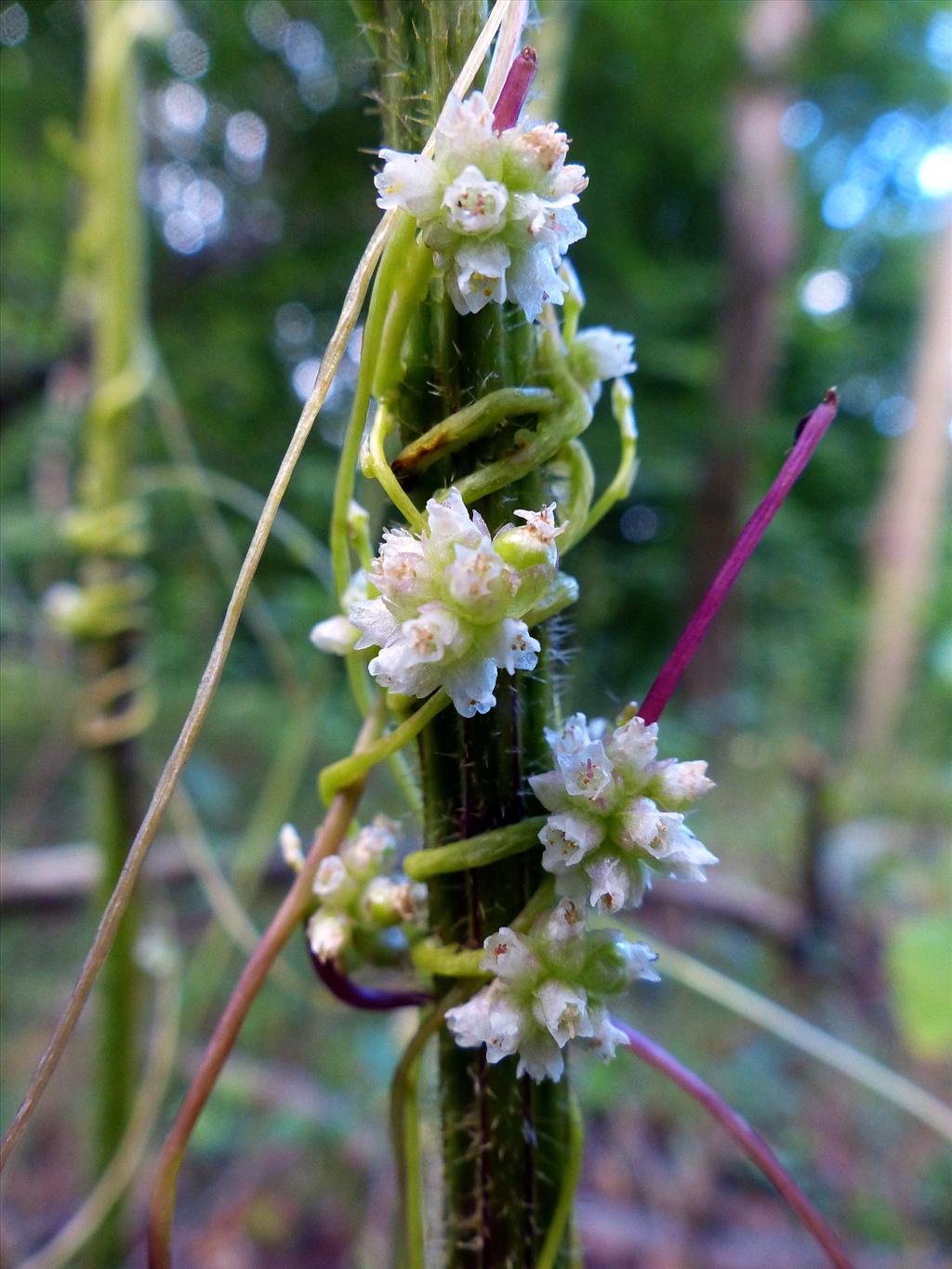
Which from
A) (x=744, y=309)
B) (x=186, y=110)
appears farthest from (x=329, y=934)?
(x=744, y=309)

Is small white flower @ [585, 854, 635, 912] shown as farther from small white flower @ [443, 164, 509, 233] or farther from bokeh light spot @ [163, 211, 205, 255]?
bokeh light spot @ [163, 211, 205, 255]

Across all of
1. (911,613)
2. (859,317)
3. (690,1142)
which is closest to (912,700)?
(911,613)

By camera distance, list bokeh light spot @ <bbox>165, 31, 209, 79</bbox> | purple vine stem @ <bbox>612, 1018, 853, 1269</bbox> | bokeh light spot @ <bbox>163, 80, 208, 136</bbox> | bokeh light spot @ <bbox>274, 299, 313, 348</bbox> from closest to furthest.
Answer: purple vine stem @ <bbox>612, 1018, 853, 1269</bbox> < bokeh light spot @ <bbox>165, 31, 209, 79</bbox> < bokeh light spot @ <bbox>163, 80, 208, 136</bbox> < bokeh light spot @ <bbox>274, 299, 313, 348</bbox>

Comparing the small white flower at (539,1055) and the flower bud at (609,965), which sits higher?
the flower bud at (609,965)

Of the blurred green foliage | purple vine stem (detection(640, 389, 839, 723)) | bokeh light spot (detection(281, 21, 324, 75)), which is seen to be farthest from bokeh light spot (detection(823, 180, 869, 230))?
purple vine stem (detection(640, 389, 839, 723))

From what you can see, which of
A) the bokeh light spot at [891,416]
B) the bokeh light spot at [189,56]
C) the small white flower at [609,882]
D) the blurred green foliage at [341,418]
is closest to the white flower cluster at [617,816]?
the small white flower at [609,882]

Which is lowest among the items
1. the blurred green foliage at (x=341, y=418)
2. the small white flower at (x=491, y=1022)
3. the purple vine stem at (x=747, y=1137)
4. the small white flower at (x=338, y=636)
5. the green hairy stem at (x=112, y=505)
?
the purple vine stem at (x=747, y=1137)

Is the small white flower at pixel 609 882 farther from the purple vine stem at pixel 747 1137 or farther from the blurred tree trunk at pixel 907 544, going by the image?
the blurred tree trunk at pixel 907 544

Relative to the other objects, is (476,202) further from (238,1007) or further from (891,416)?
(891,416)
